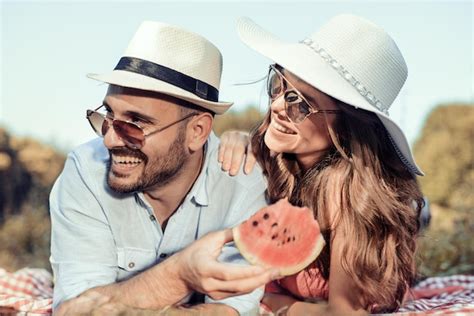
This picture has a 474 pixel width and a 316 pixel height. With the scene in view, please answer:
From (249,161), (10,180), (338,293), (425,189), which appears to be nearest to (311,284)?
(338,293)

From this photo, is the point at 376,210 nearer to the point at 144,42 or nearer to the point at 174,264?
the point at 174,264

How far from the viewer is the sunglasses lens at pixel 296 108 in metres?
4.06

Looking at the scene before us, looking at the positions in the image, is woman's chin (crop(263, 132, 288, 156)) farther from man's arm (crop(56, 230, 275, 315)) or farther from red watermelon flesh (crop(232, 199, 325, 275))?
man's arm (crop(56, 230, 275, 315))

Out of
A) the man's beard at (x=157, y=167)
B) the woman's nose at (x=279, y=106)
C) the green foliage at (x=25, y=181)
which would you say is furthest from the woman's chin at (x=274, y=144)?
the green foliage at (x=25, y=181)

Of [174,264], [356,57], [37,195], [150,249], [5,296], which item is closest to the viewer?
[174,264]

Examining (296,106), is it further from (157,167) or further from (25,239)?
(25,239)

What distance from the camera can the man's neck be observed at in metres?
4.38

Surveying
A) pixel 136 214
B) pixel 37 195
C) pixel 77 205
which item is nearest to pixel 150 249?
pixel 136 214

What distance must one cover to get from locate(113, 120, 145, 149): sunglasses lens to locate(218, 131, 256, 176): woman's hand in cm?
63

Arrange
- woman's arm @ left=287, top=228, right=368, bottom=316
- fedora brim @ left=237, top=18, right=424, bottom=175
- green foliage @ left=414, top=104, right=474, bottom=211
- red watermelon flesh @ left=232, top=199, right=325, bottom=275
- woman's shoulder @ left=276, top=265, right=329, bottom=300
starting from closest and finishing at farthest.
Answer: red watermelon flesh @ left=232, top=199, right=325, bottom=275, fedora brim @ left=237, top=18, right=424, bottom=175, woman's arm @ left=287, top=228, right=368, bottom=316, woman's shoulder @ left=276, top=265, right=329, bottom=300, green foliage @ left=414, top=104, right=474, bottom=211

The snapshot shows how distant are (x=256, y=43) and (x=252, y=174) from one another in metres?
0.80

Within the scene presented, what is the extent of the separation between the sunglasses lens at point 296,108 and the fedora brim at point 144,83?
47 centimetres

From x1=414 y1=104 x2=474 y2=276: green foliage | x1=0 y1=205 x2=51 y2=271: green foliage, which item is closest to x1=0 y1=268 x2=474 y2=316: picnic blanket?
x1=414 y1=104 x2=474 y2=276: green foliage

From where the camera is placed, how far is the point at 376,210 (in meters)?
4.17
